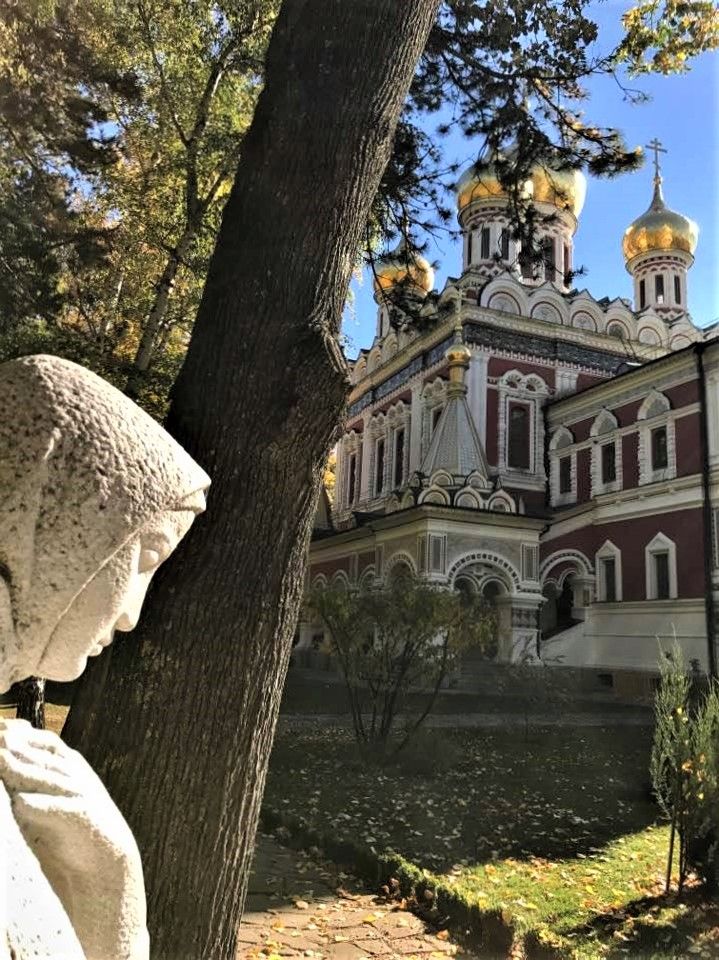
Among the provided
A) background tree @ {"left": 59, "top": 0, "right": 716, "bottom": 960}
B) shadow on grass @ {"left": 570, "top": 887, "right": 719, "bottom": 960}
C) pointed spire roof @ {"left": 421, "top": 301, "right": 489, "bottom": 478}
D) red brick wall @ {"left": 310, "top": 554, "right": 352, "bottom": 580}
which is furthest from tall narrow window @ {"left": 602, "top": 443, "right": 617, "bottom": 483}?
background tree @ {"left": 59, "top": 0, "right": 716, "bottom": 960}

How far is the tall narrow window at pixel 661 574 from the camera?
19531 mm

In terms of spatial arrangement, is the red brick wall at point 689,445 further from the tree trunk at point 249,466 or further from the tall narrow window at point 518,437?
the tree trunk at point 249,466

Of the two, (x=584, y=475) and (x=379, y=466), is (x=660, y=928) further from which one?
(x=379, y=466)

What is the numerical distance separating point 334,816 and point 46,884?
5895 mm

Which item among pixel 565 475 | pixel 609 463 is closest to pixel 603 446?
pixel 609 463

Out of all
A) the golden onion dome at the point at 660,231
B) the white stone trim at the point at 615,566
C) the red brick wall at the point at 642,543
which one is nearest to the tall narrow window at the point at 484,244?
the golden onion dome at the point at 660,231

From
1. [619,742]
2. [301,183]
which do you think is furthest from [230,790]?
[619,742]

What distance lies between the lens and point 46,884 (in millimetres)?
1126

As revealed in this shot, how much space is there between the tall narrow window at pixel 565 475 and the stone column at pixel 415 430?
4818 mm

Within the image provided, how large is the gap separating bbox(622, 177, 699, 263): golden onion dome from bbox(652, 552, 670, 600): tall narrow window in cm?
1530

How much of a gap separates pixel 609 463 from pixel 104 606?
22.6m

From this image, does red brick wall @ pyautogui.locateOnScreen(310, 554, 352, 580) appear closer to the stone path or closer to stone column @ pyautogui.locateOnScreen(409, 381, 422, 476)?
stone column @ pyautogui.locateOnScreen(409, 381, 422, 476)

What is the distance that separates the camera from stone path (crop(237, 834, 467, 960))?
12.7 ft

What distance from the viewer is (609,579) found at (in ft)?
70.8
